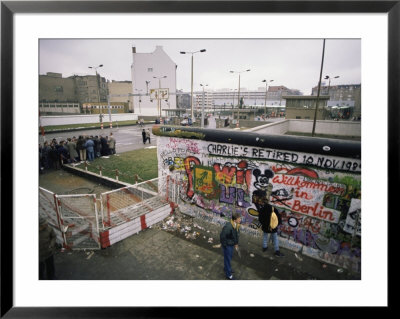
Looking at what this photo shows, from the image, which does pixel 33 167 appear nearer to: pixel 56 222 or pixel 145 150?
pixel 56 222

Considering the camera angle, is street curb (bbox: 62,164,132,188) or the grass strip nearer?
street curb (bbox: 62,164,132,188)

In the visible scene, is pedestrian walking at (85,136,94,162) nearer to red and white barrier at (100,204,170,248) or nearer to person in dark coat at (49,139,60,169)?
person in dark coat at (49,139,60,169)

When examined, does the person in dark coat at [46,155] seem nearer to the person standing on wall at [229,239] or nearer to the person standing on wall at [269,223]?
the person standing on wall at [229,239]

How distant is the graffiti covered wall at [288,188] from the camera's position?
4188 millimetres

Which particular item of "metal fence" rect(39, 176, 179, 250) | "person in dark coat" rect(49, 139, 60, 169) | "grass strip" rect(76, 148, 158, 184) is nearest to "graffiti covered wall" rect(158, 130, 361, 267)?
"metal fence" rect(39, 176, 179, 250)

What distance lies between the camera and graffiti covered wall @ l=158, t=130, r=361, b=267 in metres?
4.19

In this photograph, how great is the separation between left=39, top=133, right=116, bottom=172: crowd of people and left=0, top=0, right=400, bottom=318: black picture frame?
309 inches

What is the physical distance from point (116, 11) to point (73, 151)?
10.9 meters

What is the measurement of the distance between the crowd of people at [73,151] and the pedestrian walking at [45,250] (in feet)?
25.1

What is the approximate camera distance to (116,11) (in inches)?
121

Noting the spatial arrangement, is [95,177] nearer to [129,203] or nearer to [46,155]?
[46,155]

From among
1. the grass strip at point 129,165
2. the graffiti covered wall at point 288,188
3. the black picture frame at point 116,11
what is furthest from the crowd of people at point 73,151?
the graffiti covered wall at point 288,188

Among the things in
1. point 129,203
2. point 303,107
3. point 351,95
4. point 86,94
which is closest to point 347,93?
point 351,95

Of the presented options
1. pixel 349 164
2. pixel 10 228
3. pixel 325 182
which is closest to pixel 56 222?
pixel 10 228
